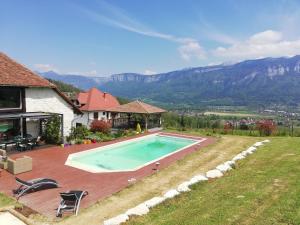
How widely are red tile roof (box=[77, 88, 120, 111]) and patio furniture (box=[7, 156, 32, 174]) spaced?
887 inches

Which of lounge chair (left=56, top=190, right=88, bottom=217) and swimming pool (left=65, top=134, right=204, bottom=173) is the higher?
lounge chair (left=56, top=190, right=88, bottom=217)

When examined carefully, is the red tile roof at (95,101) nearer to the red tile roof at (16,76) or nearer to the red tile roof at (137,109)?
the red tile roof at (137,109)

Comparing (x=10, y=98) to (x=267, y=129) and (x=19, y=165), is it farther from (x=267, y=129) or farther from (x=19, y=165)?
(x=267, y=129)

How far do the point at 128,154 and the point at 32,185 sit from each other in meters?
11.0

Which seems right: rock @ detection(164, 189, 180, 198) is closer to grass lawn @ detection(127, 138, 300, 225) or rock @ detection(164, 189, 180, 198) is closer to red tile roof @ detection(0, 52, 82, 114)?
grass lawn @ detection(127, 138, 300, 225)

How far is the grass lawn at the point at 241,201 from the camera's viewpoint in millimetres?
8266

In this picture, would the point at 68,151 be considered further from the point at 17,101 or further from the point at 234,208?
the point at 234,208

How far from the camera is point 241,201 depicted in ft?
31.3

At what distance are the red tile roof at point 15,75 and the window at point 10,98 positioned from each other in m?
0.63

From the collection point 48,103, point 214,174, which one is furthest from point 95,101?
point 214,174

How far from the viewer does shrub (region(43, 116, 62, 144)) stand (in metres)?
22.1

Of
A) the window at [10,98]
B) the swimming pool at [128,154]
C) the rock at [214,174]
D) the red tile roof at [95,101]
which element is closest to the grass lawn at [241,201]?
the rock at [214,174]

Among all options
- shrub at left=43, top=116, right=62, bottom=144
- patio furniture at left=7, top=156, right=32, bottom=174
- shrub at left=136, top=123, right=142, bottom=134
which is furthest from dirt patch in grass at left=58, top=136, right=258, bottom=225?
shrub at left=43, top=116, right=62, bottom=144

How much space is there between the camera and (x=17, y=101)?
21297mm
